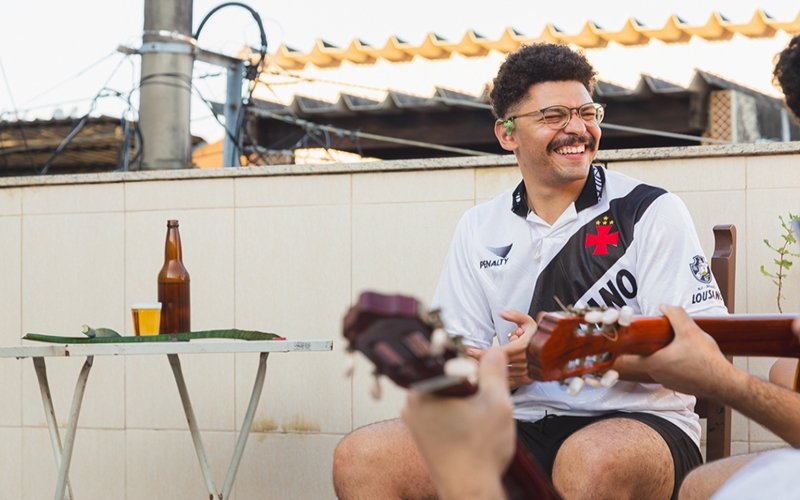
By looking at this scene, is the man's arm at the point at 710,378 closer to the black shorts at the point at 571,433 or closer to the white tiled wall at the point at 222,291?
the black shorts at the point at 571,433

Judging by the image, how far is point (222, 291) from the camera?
3.41 metres

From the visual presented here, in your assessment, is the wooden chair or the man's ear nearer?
the wooden chair

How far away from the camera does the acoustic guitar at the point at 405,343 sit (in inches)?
28.8

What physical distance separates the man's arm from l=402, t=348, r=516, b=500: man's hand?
25.9 inches

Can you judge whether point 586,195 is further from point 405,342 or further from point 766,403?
point 405,342

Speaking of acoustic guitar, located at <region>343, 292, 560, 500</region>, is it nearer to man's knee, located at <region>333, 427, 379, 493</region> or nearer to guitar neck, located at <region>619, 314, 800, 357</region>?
guitar neck, located at <region>619, 314, 800, 357</region>

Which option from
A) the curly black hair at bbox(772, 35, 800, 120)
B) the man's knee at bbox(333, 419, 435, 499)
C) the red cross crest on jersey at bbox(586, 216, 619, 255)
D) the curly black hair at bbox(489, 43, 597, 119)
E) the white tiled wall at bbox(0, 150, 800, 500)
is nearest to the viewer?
the curly black hair at bbox(772, 35, 800, 120)

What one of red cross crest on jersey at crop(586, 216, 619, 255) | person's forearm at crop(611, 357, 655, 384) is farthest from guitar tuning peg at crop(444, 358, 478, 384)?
red cross crest on jersey at crop(586, 216, 619, 255)

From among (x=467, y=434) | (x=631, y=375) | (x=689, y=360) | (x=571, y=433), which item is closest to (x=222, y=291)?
(x=571, y=433)

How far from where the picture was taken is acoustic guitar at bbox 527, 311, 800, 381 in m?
1.20

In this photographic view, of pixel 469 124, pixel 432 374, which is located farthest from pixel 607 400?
pixel 469 124

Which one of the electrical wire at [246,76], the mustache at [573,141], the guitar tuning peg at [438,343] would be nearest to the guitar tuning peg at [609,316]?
the guitar tuning peg at [438,343]

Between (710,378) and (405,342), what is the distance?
0.80 m

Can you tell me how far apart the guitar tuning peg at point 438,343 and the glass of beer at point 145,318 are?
1.93m
